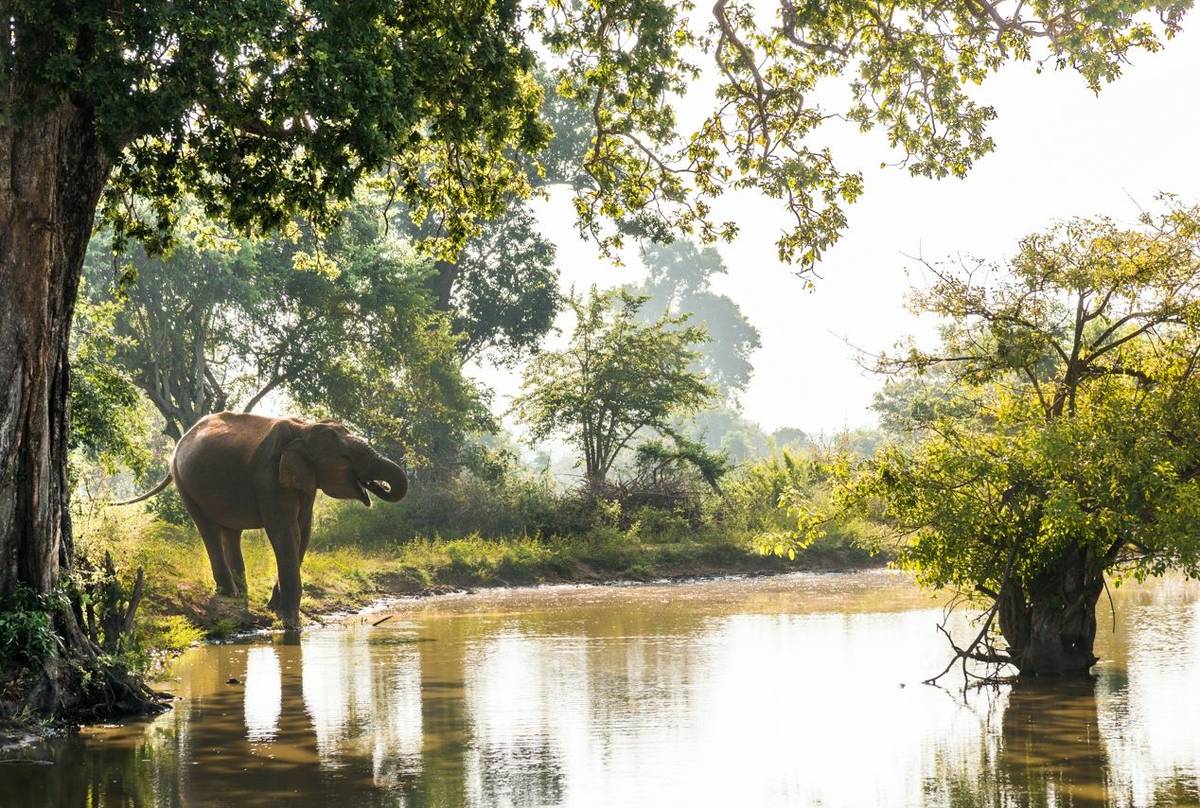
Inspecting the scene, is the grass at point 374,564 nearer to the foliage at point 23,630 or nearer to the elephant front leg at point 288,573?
the elephant front leg at point 288,573

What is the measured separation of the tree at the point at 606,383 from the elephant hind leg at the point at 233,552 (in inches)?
551

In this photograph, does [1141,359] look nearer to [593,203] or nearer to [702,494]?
[593,203]

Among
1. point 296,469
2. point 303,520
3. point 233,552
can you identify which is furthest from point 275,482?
point 233,552

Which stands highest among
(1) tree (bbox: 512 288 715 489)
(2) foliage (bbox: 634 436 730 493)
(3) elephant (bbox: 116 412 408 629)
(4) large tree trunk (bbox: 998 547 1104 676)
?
(1) tree (bbox: 512 288 715 489)

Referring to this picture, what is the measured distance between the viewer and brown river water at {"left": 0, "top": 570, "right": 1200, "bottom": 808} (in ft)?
28.0

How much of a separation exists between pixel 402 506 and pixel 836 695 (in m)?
19.6

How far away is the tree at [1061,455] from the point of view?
442 inches

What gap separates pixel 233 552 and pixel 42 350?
32.1 ft

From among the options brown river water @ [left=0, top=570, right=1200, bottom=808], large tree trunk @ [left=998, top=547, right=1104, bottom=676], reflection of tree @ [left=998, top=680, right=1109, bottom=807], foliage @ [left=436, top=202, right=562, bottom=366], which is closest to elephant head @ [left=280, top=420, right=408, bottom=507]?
brown river water @ [left=0, top=570, right=1200, bottom=808]

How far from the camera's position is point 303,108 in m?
11.0

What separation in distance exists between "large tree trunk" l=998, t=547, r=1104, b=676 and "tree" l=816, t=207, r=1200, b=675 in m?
0.01

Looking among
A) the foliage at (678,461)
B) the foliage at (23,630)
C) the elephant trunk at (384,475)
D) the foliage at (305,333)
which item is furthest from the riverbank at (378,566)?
the foliage at (305,333)

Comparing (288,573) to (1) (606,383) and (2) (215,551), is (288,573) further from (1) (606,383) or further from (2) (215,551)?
(1) (606,383)

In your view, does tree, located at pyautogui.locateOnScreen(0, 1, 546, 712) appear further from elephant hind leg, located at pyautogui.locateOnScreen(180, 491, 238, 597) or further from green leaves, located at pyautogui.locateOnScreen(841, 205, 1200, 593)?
elephant hind leg, located at pyautogui.locateOnScreen(180, 491, 238, 597)
